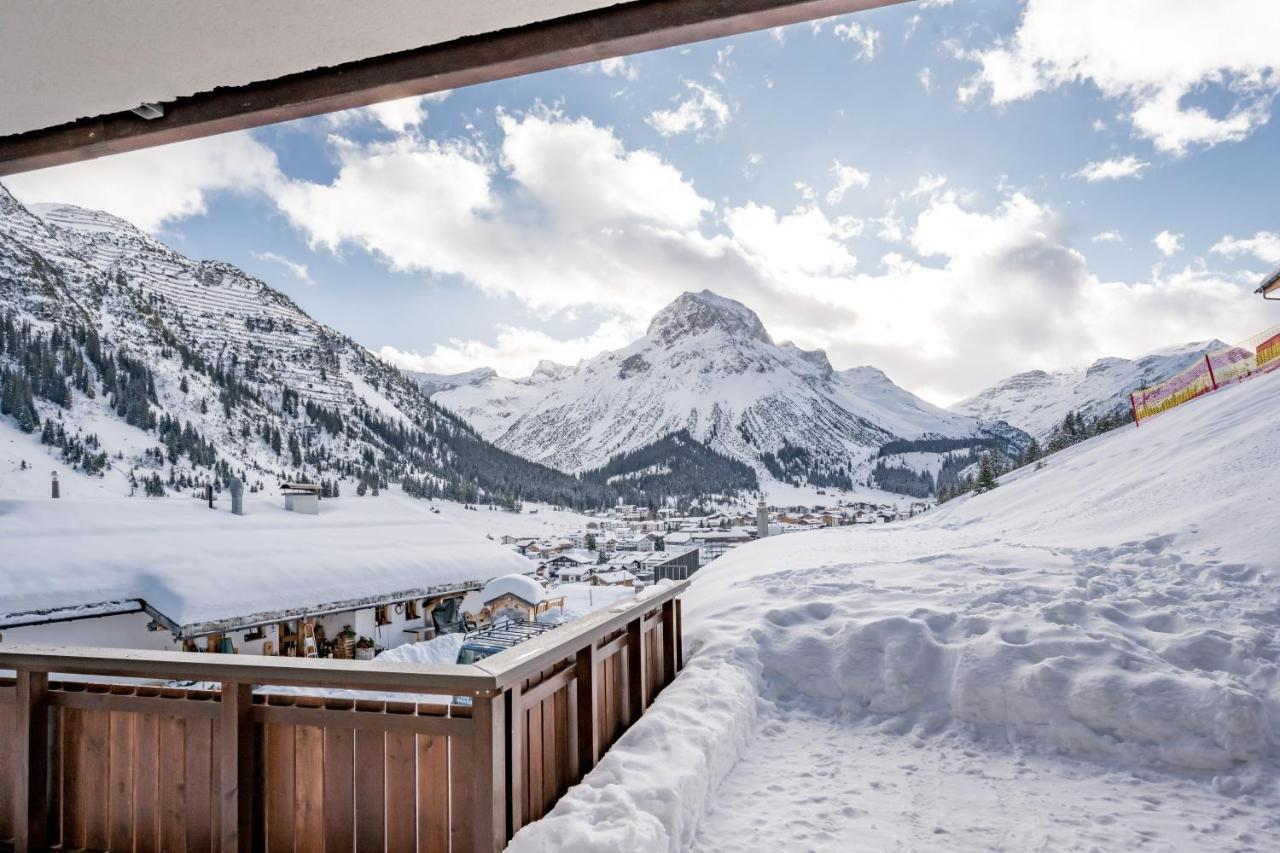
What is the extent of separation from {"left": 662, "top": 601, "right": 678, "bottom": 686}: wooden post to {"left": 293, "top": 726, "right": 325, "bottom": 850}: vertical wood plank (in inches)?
120

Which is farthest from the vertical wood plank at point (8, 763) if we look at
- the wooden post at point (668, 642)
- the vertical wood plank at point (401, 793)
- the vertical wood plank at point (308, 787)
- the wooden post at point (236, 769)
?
the wooden post at point (668, 642)

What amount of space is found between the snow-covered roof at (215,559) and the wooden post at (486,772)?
1372cm

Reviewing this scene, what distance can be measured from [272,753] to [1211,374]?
25263 millimetres

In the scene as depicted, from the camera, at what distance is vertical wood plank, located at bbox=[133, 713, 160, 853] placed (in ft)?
9.99

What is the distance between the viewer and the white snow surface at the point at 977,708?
356cm

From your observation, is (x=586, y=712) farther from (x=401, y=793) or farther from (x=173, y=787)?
(x=173, y=787)

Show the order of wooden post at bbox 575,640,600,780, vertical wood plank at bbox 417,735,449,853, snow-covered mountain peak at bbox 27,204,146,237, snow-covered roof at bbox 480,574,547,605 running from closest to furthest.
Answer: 1. vertical wood plank at bbox 417,735,449,853
2. wooden post at bbox 575,640,600,780
3. snow-covered roof at bbox 480,574,547,605
4. snow-covered mountain peak at bbox 27,204,146,237

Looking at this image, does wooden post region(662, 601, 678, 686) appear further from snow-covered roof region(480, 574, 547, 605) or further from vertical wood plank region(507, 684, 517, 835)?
snow-covered roof region(480, 574, 547, 605)

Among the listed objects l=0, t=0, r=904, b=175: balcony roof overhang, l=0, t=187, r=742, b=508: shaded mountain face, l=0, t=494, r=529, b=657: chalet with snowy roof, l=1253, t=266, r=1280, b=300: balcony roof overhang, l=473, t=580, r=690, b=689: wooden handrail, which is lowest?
l=0, t=494, r=529, b=657: chalet with snowy roof

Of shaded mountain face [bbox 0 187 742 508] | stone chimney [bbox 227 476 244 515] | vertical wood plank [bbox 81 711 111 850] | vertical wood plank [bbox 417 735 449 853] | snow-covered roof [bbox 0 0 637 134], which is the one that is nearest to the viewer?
snow-covered roof [bbox 0 0 637 134]

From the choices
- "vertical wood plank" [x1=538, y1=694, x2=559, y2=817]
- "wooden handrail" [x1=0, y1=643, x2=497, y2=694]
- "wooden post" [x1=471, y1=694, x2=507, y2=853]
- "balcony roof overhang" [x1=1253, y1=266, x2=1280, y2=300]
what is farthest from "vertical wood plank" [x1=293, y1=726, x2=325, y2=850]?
"balcony roof overhang" [x1=1253, y1=266, x2=1280, y2=300]

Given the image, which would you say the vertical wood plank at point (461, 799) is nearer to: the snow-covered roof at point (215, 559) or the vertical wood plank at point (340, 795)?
the vertical wood plank at point (340, 795)

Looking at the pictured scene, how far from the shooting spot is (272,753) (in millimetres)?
2928

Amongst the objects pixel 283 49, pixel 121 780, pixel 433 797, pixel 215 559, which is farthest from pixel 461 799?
pixel 215 559
